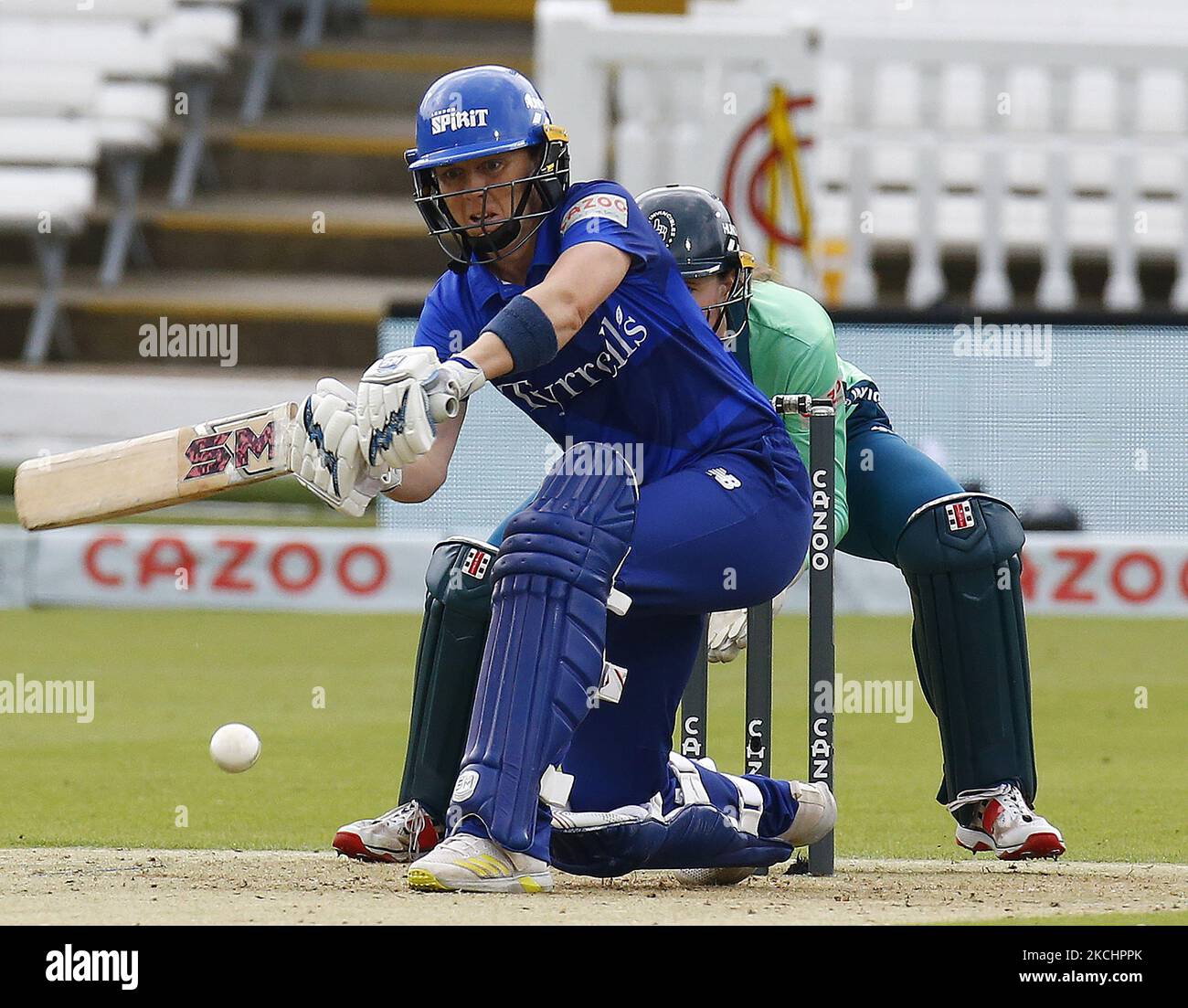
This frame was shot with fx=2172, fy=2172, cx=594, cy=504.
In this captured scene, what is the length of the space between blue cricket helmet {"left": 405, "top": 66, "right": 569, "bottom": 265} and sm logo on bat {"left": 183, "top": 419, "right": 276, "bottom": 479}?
550 mm

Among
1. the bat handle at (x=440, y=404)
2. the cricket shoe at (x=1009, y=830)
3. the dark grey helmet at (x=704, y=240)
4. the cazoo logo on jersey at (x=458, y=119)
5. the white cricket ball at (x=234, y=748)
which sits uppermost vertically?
the cazoo logo on jersey at (x=458, y=119)

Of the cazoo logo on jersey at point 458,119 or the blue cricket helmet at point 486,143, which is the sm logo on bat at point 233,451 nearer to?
the blue cricket helmet at point 486,143

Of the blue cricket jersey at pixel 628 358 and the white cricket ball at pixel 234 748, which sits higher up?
the blue cricket jersey at pixel 628 358

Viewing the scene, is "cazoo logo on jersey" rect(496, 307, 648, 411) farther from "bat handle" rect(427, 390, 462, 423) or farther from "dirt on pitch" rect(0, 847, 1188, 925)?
"dirt on pitch" rect(0, 847, 1188, 925)

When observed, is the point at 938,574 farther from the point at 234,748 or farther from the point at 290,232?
the point at 290,232

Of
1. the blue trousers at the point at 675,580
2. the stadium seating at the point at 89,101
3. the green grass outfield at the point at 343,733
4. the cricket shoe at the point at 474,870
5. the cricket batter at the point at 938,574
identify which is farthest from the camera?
the stadium seating at the point at 89,101

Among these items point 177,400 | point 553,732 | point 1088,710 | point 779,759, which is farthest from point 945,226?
point 553,732

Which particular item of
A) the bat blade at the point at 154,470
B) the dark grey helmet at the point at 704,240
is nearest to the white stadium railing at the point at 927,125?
the dark grey helmet at the point at 704,240

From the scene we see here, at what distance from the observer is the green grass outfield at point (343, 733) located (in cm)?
589

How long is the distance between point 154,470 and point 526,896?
3.84ft

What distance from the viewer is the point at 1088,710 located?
8.56 metres

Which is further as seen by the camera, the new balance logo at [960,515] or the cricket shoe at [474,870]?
the new balance logo at [960,515]

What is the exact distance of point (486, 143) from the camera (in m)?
4.30

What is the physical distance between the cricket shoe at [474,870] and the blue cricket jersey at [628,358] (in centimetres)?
85
